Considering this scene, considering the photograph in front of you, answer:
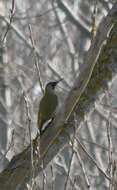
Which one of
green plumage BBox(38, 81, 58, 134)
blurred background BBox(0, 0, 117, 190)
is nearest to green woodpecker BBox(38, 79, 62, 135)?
green plumage BBox(38, 81, 58, 134)

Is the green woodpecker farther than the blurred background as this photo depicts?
No

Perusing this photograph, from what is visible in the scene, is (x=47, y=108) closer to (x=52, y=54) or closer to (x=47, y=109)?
(x=47, y=109)

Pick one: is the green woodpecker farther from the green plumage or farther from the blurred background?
the blurred background

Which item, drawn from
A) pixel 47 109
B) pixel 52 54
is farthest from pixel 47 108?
pixel 52 54

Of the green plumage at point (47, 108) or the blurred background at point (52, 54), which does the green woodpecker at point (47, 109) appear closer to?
the green plumage at point (47, 108)

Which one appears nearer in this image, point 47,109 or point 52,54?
point 47,109

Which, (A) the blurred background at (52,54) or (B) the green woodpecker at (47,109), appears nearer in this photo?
(B) the green woodpecker at (47,109)

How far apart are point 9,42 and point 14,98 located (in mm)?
1065

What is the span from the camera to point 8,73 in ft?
44.9

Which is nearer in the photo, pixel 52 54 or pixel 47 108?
pixel 47 108

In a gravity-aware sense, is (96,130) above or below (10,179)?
below

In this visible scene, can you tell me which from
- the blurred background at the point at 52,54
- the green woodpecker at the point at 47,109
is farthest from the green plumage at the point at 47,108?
the blurred background at the point at 52,54

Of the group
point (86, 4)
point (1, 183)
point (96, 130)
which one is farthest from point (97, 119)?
point (1, 183)

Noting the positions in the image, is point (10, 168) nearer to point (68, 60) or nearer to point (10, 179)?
point (10, 179)
